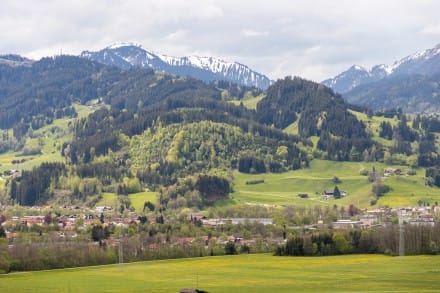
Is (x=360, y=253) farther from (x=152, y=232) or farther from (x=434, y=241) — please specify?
(x=152, y=232)

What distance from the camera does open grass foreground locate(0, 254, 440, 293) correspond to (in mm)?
81062

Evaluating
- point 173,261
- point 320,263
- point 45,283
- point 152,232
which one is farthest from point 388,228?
point 45,283

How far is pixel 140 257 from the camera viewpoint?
133000mm

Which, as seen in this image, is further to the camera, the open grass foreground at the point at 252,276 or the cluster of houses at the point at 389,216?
the cluster of houses at the point at 389,216

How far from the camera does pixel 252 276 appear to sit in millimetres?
96875

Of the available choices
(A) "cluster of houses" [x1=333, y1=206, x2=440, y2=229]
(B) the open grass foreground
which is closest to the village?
(A) "cluster of houses" [x1=333, y1=206, x2=440, y2=229]

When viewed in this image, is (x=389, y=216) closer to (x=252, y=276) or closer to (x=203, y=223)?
(x=203, y=223)

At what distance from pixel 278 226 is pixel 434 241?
50.2 meters

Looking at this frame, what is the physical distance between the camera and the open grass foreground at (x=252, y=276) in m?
81.1

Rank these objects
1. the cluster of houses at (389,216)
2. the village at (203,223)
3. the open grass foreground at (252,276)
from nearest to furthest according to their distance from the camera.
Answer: the open grass foreground at (252,276) → the village at (203,223) → the cluster of houses at (389,216)

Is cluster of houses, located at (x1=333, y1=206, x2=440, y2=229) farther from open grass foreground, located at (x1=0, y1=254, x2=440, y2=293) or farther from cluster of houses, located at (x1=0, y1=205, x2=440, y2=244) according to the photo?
open grass foreground, located at (x1=0, y1=254, x2=440, y2=293)

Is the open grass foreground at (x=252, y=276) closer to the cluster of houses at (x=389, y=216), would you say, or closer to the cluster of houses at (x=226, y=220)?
the cluster of houses at (x=226, y=220)

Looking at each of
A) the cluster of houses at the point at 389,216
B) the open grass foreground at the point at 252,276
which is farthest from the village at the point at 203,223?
the open grass foreground at the point at 252,276

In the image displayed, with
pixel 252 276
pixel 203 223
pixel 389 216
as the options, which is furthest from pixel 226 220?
pixel 252 276
